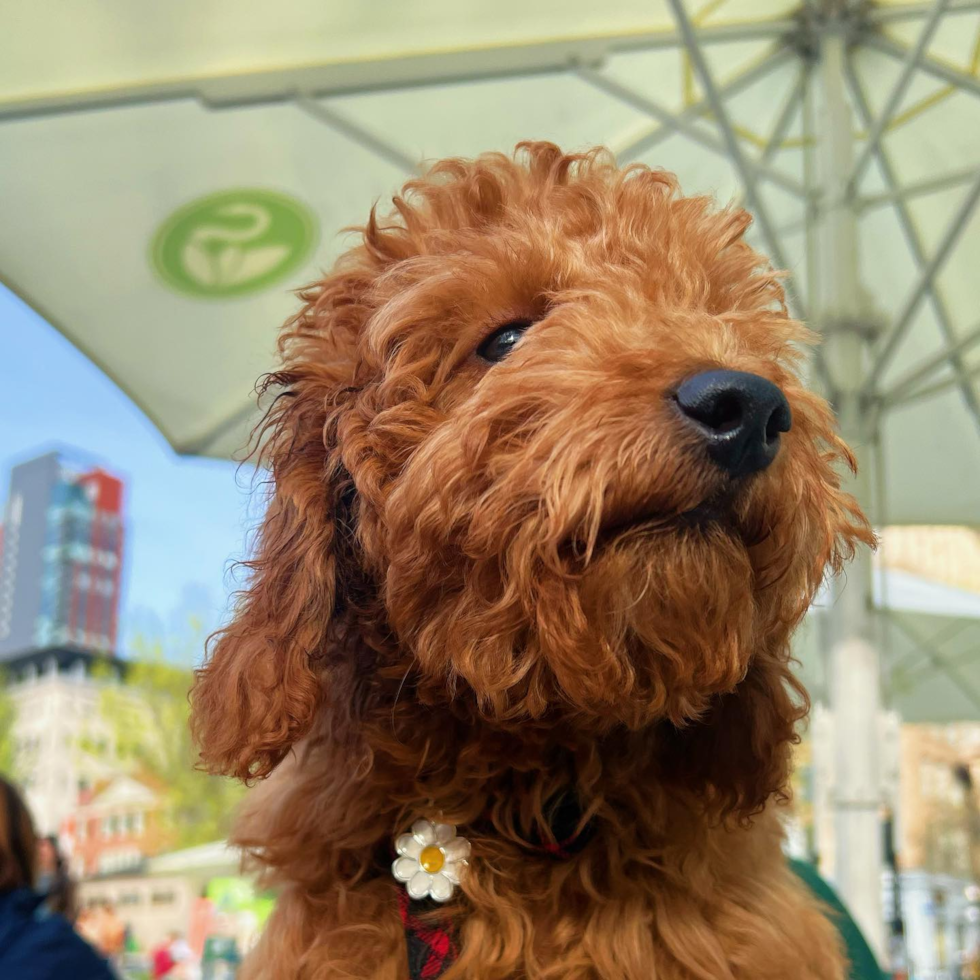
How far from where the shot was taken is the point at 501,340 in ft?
5.33

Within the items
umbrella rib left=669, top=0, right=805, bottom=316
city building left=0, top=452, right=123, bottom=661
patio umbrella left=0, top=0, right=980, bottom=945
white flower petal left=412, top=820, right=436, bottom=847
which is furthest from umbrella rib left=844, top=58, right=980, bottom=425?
city building left=0, top=452, right=123, bottom=661

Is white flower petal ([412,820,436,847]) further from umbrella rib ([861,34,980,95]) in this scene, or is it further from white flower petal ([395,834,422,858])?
umbrella rib ([861,34,980,95])

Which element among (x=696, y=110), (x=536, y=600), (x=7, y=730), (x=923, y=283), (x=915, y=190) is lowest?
(x=536, y=600)

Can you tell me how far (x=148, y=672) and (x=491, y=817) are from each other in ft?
59.5

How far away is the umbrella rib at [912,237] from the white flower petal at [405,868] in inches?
184

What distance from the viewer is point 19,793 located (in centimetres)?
337

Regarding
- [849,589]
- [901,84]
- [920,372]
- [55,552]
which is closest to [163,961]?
[55,552]

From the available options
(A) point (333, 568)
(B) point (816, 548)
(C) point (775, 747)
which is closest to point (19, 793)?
(A) point (333, 568)

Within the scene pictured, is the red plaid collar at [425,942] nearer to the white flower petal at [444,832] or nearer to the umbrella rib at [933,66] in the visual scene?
the white flower petal at [444,832]

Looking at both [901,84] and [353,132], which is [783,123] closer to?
[901,84]

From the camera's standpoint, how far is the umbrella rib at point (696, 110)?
498 cm

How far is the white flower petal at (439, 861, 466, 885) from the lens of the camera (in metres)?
1.55

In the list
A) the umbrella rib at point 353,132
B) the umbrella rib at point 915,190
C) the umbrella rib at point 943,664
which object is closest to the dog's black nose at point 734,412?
the umbrella rib at point 353,132

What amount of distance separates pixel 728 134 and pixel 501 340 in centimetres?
320
